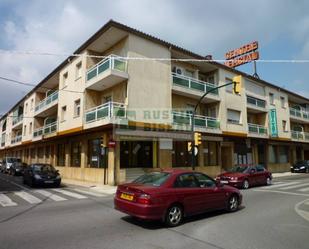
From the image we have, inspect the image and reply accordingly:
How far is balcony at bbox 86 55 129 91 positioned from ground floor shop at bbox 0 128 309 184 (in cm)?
336

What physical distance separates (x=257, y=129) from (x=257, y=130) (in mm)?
105

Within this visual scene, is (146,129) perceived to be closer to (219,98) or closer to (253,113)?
(219,98)

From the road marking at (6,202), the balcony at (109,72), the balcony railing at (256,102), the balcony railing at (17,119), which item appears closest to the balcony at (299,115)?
the balcony railing at (256,102)

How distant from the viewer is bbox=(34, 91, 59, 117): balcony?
2729cm

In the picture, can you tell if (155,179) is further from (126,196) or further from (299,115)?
(299,115)

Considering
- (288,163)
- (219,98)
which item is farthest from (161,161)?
(288,163)

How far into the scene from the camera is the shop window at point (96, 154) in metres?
19.6

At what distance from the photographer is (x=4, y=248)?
5.50 metres

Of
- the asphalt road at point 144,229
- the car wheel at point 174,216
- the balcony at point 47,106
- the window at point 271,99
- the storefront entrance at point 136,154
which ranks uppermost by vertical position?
the window at point 271,99

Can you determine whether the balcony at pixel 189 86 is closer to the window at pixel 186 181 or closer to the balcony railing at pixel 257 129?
the balcony railing at pixel 257 129

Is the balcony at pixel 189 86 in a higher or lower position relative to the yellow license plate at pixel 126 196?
higher

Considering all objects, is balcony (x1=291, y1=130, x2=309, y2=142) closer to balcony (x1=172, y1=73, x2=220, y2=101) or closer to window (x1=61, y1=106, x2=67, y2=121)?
balcony (x1=172, y1=73, x2=220, y2=101)

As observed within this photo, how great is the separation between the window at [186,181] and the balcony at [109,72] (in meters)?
11.5

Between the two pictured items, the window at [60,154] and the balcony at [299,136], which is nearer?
the window at [60,154]
